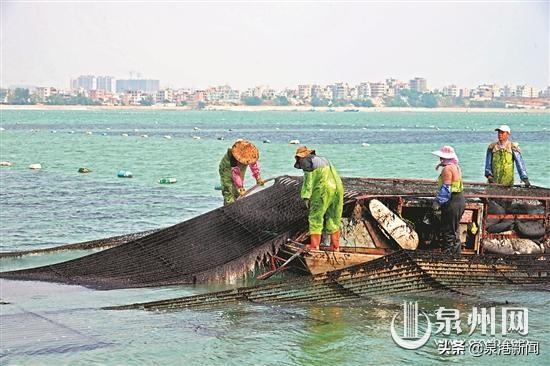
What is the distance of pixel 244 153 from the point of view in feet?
46.3

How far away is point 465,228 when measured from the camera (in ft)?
41.6

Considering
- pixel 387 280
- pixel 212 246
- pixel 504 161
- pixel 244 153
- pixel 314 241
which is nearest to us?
pixel 387 280

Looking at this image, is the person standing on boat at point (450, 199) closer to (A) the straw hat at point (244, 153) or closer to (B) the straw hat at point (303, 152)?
(B) the straw hat at point (303, 152)

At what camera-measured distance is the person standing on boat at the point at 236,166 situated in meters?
14.2

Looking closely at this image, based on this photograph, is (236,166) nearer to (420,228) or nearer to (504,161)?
(420,228)

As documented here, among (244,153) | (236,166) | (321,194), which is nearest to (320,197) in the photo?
(321,194)

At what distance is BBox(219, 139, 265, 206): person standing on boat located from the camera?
46.4 ft

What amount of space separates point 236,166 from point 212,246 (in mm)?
2257

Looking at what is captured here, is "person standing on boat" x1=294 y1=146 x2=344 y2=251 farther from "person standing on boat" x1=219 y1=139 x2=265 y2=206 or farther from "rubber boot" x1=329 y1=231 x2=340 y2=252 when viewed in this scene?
"person standing on boat" x1=219 y1=139 x2=265 y2=206

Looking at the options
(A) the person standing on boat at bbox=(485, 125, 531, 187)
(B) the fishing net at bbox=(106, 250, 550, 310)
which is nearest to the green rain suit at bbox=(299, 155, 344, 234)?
(B) the fishing net at bbox=(106, 250, 550, 310)

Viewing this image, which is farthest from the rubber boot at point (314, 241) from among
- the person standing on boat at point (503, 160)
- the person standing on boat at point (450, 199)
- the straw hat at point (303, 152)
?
the person standing on boat at point (503, 160)

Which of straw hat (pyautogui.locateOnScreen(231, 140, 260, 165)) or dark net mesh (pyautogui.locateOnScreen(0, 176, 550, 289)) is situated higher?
straw hat (pyautogui.locateOnScreen(231, 140, 260, 165))

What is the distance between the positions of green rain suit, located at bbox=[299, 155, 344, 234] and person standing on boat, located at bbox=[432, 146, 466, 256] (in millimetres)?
1229

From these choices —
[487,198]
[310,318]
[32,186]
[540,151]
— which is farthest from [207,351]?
[540,151]
